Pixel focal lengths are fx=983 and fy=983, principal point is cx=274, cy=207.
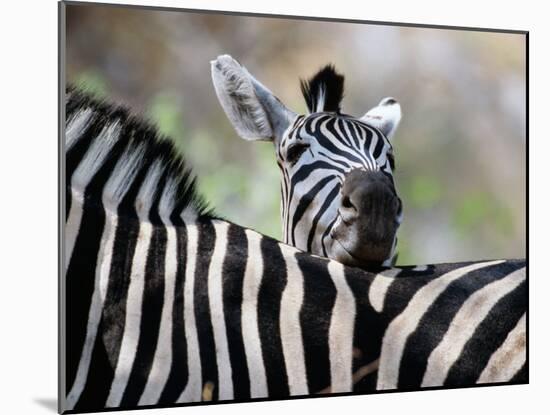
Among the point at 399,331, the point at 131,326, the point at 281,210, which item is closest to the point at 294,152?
the point at 281,210

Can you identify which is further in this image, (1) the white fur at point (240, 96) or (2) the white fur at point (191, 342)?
(1) the white fur at point (240, 96)

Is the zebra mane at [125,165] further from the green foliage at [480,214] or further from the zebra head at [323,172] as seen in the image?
the green foliage at [480,214]

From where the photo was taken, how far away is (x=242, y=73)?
4.70 metres

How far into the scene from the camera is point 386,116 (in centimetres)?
493

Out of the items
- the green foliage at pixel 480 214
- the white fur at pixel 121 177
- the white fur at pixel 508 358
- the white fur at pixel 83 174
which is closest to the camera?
the white fur at pixel 83 174

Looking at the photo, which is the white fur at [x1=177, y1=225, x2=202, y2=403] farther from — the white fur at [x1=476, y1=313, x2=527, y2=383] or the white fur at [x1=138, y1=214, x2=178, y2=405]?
the white fur at [x1=476, y1=313, x2=527, y2=383]

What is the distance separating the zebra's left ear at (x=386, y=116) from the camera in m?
4.89

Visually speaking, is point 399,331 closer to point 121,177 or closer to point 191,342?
point 191,342

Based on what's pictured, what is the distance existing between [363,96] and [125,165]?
1.26 metres

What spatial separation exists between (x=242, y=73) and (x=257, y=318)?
46.0 inches

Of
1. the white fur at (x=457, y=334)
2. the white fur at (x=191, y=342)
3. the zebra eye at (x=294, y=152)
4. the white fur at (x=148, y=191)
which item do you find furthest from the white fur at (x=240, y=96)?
the white fur at (x=457, y=334)

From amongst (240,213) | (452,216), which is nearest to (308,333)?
(240,213)

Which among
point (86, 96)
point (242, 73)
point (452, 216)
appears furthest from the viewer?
point (452, 216)

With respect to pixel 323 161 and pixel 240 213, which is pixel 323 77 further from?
pixel 240 213
